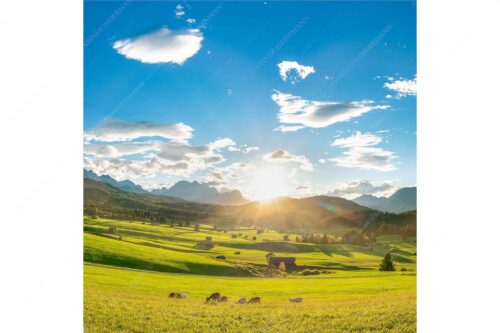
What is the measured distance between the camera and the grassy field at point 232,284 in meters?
7.60

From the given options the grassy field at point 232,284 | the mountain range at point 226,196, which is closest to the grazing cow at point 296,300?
the grassy field at point 232,284

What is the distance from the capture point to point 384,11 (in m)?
8.37

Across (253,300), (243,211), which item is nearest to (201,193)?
(243,211)

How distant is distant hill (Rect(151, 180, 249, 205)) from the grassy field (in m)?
0.67

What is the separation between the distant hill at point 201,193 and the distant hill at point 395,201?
2.47 metres

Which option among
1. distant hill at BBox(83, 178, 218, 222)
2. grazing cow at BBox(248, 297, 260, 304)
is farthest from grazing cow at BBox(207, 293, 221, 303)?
distant hill at BBox(83, 178, 218, 222)

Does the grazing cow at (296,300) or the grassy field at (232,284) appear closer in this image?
the grassy field at (232,284)

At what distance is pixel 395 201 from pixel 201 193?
3.97 metres

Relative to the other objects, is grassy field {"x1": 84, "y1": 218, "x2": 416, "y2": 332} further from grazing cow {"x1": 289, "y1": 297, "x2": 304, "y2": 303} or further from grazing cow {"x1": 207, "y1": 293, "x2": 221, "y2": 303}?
grazing cow {"x1": 207, "y1": 293, "x2": 221, "y2": 303}

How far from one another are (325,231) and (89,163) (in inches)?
200

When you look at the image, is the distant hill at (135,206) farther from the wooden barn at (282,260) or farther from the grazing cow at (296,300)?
→ the grazing cow at (296,300)

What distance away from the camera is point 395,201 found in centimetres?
863

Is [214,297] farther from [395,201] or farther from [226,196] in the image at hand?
[395,201]
